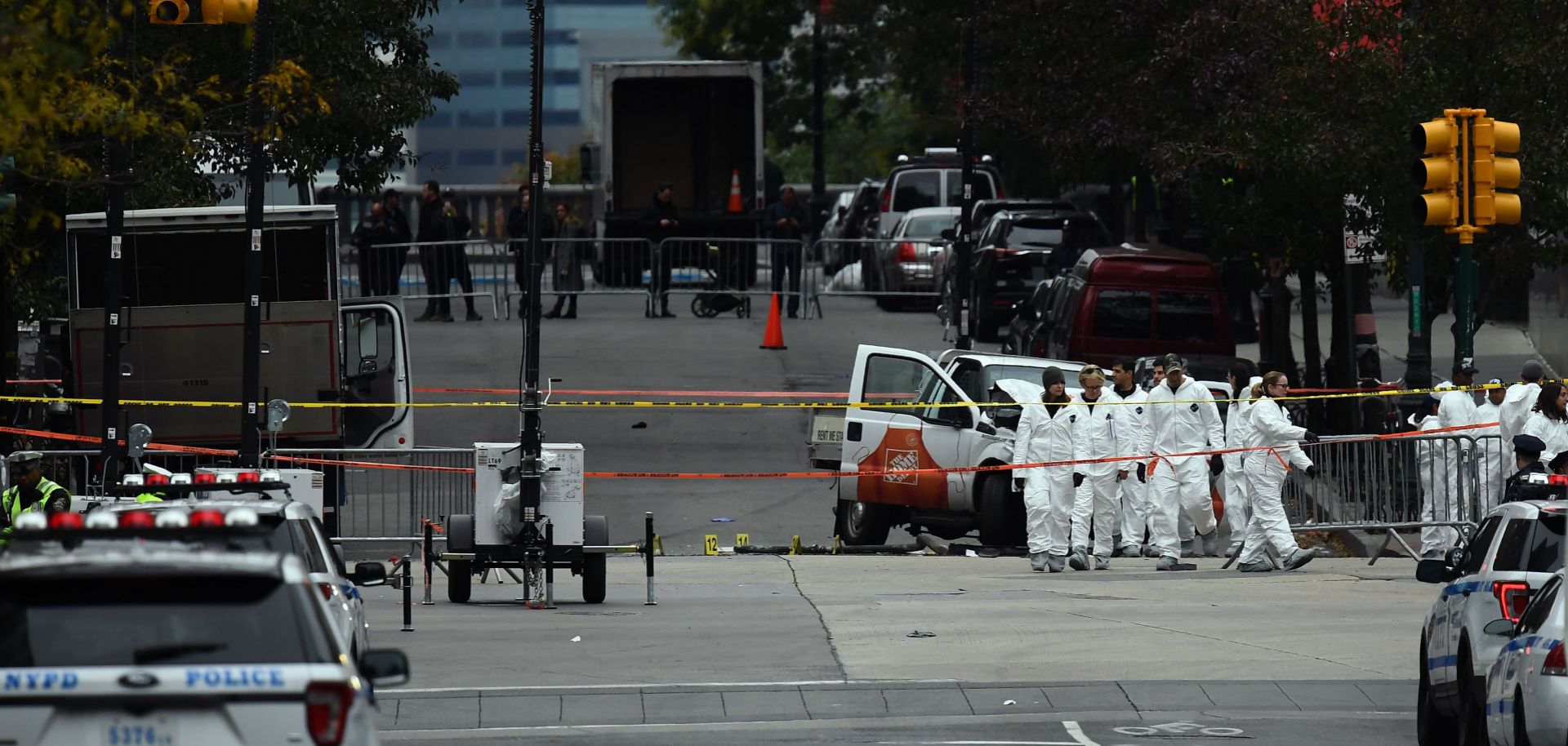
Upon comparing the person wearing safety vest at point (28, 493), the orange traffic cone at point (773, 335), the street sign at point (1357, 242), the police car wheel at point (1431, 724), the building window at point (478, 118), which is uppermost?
the building window at point (478, 118)

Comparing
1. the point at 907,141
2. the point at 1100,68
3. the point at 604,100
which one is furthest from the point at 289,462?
the point at 907,141

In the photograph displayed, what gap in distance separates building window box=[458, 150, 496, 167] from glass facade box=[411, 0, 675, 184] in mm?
61

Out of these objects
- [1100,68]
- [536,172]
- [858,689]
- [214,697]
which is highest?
[1100,68]

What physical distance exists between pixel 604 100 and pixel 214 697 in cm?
3003

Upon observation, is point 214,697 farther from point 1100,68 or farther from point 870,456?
point 1100,68

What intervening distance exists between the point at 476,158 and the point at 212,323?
149 meters

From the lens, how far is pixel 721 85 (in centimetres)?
3684

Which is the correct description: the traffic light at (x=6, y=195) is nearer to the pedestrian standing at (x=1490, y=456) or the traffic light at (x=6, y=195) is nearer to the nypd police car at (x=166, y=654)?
the nypd police car at (x=166, y=654)

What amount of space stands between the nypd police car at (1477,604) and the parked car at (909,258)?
2396 cm

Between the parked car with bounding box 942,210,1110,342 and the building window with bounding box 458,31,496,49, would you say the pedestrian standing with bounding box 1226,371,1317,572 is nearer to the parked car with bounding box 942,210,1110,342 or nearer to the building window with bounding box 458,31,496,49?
the parked car with bounding box 942,210,1110,342

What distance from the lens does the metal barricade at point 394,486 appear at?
19.8 m

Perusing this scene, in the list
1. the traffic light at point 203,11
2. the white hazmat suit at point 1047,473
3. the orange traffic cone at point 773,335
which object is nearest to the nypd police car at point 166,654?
the traffic light at point 203,11

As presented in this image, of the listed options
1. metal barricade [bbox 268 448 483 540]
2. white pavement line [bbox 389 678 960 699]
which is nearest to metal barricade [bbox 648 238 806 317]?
metal barricade [bbox 268 448 483 540]

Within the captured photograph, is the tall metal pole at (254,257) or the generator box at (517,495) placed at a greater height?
the tall metal pole at (254,257)
